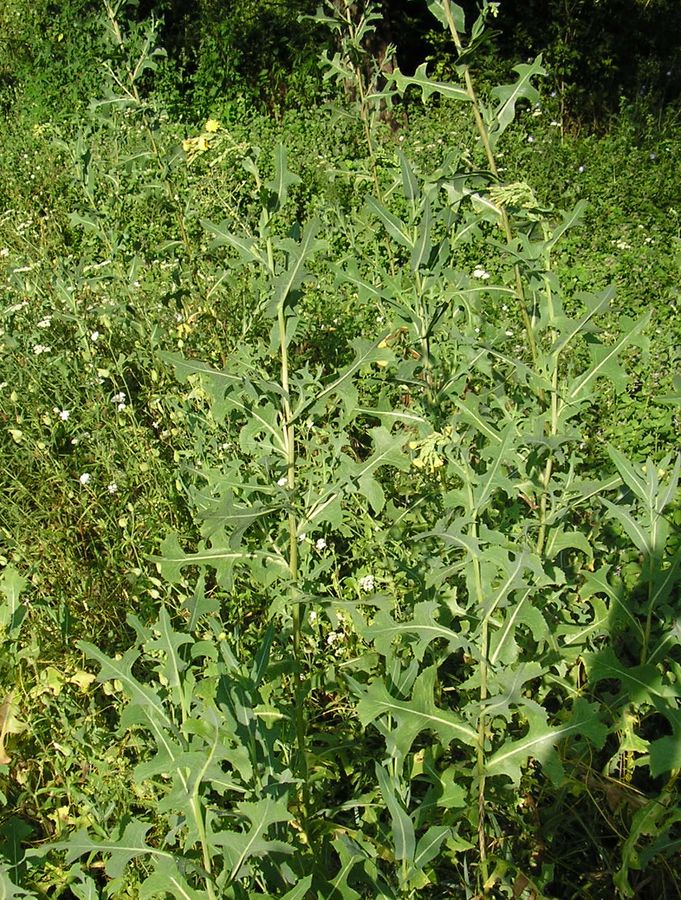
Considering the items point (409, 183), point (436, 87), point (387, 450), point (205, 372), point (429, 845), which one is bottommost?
point (429, 845)

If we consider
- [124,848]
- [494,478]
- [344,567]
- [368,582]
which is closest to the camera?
[124,848]

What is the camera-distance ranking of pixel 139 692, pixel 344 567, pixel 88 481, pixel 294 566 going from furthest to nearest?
1. pixel 88 481
2. pixel 344 567
3. pixel 294 566
4. pixel 139 692

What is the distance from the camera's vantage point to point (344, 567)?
325 centimetres

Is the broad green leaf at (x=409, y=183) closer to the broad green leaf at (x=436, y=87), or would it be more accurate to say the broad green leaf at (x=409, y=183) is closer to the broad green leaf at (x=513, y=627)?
the broad green leaf at (x=436, y=87)

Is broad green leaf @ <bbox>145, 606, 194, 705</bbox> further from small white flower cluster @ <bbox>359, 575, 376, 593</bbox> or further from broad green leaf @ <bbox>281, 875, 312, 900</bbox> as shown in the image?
small white flower cluster @ <bbox>359, 575, 376, 593</bbox>

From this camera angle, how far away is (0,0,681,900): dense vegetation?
1.81 m

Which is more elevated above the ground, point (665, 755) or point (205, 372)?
point (205, 372)

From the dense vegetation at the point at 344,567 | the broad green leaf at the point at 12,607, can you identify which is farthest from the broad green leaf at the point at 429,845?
the broad green leaf at the point at 12,607

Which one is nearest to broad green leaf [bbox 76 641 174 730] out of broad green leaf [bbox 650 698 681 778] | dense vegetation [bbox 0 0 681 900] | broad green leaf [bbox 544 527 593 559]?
dense vegetation [bbox 0 0 681 900]

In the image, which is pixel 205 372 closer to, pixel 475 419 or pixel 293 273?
pixel 293 273

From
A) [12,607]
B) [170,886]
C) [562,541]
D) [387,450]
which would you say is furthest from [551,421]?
[12,607]

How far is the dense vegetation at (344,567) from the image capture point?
71.4 inches

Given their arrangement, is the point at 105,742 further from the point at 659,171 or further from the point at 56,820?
the point at 659,171

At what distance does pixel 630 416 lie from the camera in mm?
3799
